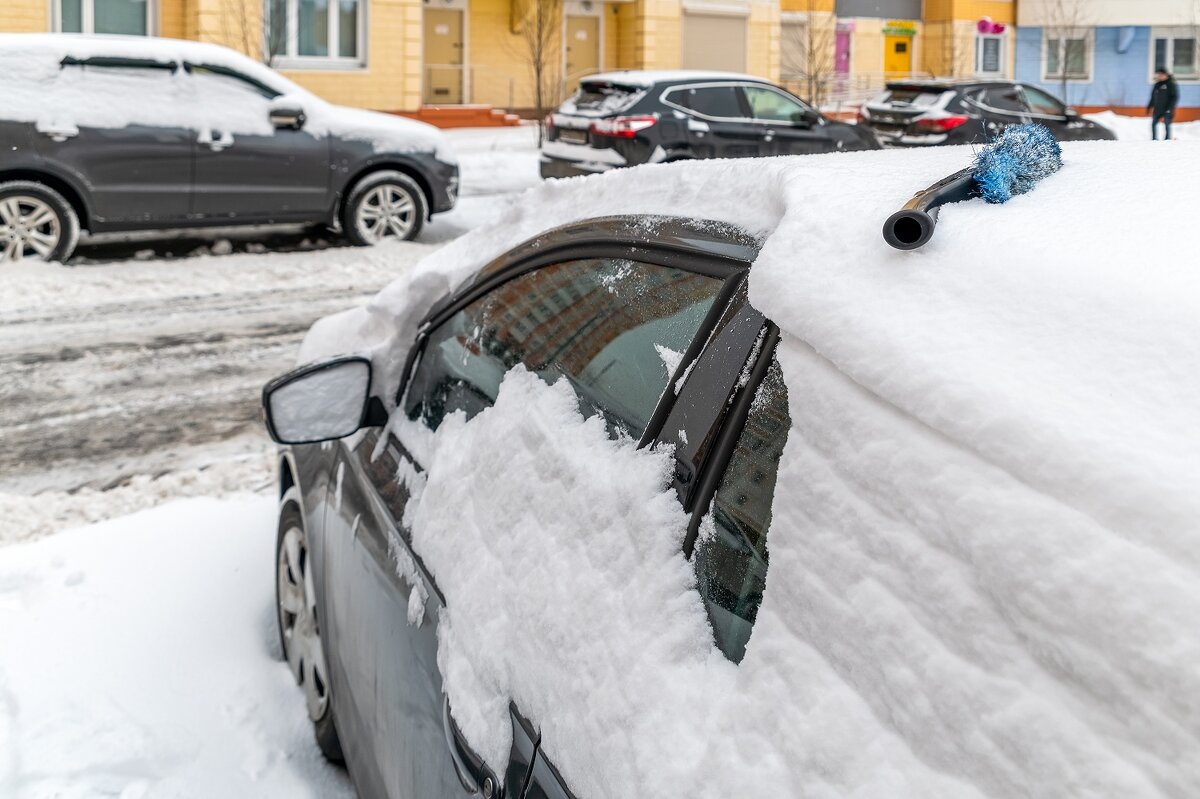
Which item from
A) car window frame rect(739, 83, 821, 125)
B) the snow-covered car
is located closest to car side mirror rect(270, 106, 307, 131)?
car window frame rect(739, 83, 821, 125)

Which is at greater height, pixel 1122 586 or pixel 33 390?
pixel 1122 586

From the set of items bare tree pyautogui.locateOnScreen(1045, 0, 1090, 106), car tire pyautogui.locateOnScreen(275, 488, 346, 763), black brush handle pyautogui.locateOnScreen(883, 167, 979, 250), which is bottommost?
car tire pyautogui.locateOnScreen(275, 488, 346, 763)

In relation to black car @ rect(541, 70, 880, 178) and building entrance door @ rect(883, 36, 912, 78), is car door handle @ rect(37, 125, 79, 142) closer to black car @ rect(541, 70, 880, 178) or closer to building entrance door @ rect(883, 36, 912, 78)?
black car @ rect(541, 70, 880, 178)

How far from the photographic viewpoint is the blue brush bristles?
4.47 feet

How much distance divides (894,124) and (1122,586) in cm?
1788

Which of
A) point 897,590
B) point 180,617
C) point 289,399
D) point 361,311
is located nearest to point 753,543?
point 897,590

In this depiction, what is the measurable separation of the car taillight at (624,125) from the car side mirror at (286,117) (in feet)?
12.7

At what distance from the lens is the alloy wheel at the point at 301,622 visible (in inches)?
112

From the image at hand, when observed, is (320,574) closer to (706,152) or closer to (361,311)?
(361,311)

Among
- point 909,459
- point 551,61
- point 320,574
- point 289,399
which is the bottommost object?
point 320,574

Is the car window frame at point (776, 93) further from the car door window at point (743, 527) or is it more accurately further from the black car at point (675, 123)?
the car door window at point (743, 527)

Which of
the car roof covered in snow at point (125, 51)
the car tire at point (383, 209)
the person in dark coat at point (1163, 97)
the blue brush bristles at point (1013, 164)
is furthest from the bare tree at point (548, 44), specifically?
the blue brush bristles at point (1013, 164)

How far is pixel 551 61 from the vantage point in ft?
93.6

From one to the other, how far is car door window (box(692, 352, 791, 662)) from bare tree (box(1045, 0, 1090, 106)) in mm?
39919
